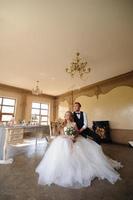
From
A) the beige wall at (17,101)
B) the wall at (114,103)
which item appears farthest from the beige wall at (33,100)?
the wall at (114,103)

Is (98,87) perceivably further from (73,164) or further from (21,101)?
(73,164)

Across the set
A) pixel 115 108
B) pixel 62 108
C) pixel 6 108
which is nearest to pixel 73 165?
pixel 115 108

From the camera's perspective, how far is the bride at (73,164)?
7.17 feet

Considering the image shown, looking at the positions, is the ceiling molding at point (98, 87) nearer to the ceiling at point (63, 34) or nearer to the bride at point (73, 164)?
the ceiling at point (63, 34)

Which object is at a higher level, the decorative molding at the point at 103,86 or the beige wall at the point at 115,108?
the decorative molding at the point at 103,86

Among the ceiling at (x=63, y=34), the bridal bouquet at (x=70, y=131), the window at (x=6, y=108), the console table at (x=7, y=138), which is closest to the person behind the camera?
the ceiling at (x=63, y=34)

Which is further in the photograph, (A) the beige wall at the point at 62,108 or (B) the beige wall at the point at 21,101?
(A) the beige wall at the point at 62,108

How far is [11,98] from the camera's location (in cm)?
802

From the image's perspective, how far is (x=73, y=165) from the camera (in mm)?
2316

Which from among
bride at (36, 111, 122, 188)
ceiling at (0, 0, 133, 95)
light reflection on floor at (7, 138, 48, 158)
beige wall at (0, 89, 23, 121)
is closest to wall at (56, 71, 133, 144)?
ceiling at (0, 0, 133, 95)

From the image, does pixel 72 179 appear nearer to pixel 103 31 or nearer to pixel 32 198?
pixel 32 198

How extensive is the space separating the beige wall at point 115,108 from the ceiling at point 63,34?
140 centimetres

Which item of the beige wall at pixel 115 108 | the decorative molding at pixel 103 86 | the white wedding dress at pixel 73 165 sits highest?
the decorative molding at pixel 103 86

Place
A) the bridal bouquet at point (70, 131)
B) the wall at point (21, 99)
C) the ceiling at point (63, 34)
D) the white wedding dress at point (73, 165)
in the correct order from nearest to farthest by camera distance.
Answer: the white wedding dress at point (73, 165) < the ceiling at point (63, 34) < the bridal bouquet at point (70, 131) < the wall at point (21, 99)
